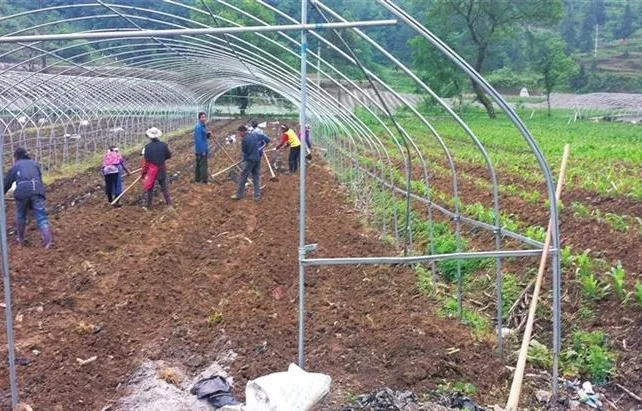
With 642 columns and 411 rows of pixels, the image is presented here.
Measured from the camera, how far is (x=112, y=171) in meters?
13.7

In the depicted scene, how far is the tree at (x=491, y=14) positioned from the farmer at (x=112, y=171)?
42.5 metres

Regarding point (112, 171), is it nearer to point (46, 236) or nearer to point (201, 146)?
point (201, 146)

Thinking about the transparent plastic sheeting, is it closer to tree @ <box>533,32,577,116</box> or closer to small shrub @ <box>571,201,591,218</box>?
small shrub @ <box>571,201,591,218</box>

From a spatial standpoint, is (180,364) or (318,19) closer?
(180,364)

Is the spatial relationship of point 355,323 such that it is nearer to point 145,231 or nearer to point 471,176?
point 145,231

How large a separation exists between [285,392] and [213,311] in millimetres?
3216

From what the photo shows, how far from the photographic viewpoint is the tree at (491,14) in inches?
2073

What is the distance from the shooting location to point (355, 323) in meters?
7.15

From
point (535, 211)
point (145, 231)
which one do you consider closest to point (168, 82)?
point (145, 231)

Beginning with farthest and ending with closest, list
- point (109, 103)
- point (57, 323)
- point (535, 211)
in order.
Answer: point (109, 103) → point (535, 211) → point (57, 323)

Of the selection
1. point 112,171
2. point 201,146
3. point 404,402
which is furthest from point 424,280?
point 201,146

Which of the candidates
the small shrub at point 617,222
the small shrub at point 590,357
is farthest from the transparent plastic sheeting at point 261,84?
the small shrub at point 617,222

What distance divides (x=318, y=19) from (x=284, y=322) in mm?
3088

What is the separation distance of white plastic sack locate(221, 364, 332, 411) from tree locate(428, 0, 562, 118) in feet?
166
